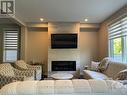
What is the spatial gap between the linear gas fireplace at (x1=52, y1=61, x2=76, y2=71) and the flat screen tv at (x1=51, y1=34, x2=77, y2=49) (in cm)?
70

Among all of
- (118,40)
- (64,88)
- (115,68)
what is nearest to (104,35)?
(118,40)

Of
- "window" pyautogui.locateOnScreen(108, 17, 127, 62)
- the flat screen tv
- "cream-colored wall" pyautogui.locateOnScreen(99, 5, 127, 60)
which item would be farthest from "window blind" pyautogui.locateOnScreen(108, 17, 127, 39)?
the flat screen tv

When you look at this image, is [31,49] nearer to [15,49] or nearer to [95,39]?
[15,49]

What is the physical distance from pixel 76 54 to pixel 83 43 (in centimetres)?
84

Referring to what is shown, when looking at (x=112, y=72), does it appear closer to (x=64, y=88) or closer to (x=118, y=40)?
(x=118, y=40)

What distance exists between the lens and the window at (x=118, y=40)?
18.3 feet

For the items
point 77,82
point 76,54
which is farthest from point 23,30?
point 77,82

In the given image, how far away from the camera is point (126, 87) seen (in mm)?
1650

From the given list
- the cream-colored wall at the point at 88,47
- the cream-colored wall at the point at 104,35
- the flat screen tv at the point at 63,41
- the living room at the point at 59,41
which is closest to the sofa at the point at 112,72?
the living room at the point at 59,41

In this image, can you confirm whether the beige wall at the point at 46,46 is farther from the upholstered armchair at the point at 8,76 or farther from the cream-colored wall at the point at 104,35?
the upholstered armchair at the point at 8,76

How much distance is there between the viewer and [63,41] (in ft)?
26.3

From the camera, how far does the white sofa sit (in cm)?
157

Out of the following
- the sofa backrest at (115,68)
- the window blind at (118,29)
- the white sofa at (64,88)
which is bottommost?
the sofa backrest at (115,68)

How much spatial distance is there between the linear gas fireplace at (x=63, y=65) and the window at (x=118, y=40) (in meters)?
1.88
